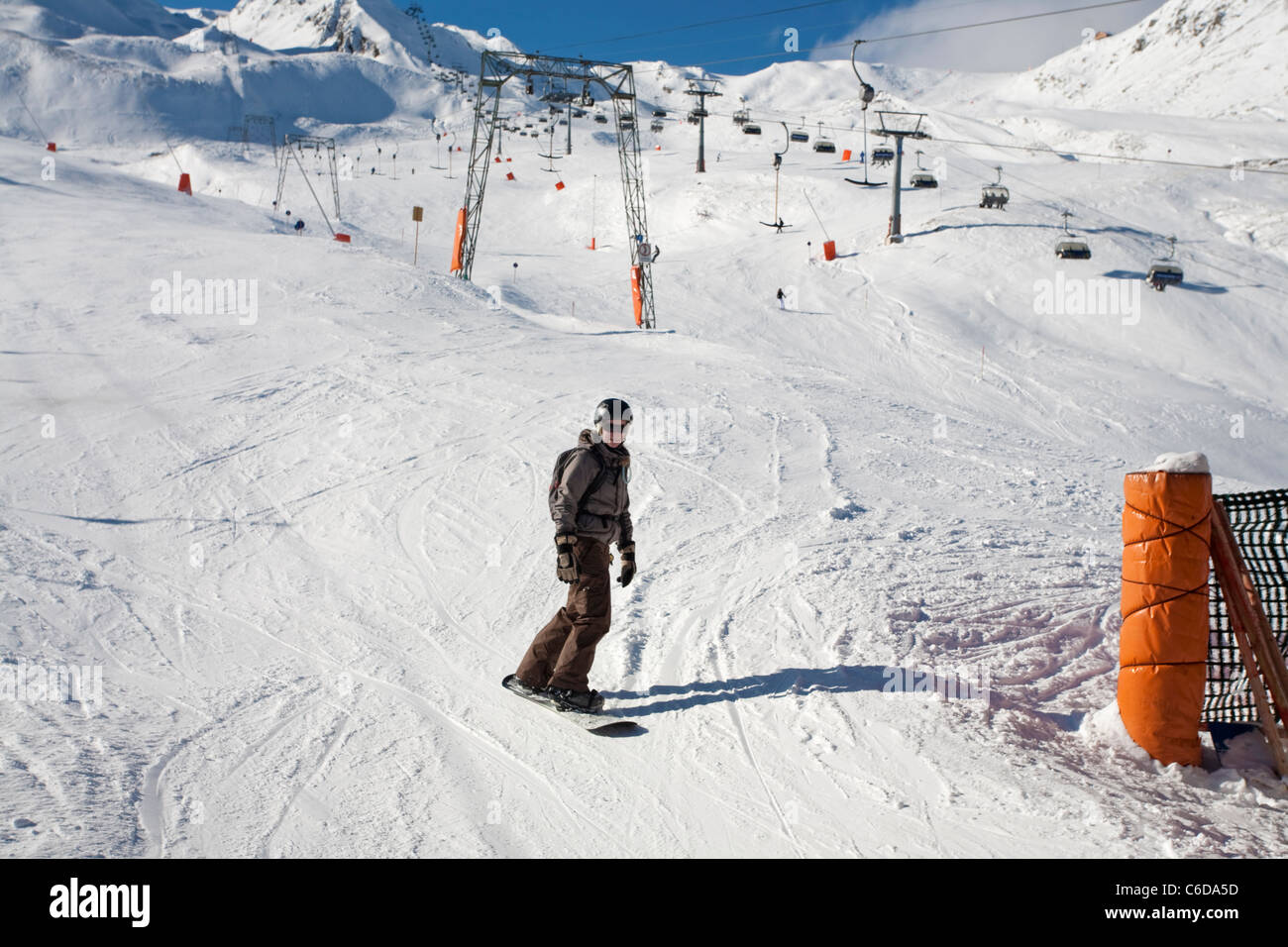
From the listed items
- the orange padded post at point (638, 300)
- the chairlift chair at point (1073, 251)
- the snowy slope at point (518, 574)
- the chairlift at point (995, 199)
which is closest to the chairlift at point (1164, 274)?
the chairlift chair at point (1073, 251)

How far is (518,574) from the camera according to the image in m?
7.47

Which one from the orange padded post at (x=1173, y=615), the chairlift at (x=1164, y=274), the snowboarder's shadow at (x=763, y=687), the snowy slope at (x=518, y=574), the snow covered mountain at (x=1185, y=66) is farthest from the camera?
the snow covered mountain at (x=1185, y=66)

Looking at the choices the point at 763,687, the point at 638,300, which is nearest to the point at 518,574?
the point at 763,687

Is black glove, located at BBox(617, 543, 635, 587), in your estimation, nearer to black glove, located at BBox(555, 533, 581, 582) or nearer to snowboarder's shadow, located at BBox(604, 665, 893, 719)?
black glove, located at BBox(555, 533, 581, 582)

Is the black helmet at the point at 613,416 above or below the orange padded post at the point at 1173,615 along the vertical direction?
above

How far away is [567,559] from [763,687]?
4.98 ft

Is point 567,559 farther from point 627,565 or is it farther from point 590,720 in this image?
point 590,720

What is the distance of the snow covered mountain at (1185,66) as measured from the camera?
104 metres

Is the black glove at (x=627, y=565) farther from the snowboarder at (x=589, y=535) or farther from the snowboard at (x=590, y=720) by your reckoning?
the snowboard at (x=590, y=720)

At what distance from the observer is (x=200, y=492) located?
29.1 ft

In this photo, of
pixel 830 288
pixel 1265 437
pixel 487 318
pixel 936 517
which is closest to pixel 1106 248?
pixel 830 288

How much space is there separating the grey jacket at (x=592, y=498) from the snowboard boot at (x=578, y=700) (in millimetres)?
877
